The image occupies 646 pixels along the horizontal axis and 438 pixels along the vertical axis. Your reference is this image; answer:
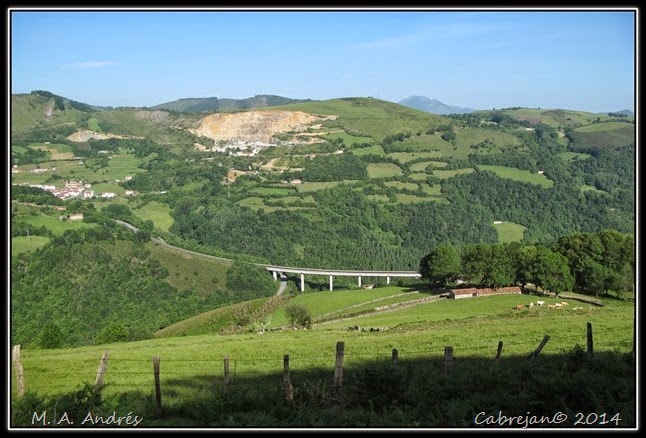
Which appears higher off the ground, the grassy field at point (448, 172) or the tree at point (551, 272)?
the grassy field at point (448, 172)

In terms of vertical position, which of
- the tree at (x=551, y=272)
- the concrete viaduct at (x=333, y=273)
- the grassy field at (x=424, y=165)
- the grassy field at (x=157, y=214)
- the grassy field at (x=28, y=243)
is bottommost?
the concrete viaduct at (x=333, y=273)

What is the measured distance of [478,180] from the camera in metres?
149

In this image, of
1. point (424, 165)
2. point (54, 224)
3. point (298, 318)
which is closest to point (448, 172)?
point (424, 165)

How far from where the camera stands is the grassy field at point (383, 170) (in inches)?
5859

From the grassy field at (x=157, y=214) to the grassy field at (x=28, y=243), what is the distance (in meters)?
40.6

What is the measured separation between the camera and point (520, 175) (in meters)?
156

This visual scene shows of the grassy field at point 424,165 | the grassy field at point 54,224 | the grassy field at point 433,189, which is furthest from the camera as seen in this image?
the grassy field at point 424,165

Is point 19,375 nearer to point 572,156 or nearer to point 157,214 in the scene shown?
point 157,214

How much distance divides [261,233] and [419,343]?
97.4 metres

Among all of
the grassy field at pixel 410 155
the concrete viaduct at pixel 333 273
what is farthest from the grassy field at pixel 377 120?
the concrete viaduct at pixel 333 273

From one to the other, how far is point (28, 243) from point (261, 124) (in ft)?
374

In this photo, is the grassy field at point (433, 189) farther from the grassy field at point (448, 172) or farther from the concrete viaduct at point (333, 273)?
the concrete viaduct at point (333, 273)

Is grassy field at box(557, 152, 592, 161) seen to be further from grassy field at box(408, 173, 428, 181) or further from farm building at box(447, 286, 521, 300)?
farm building at box(447, 286, 521, 300)

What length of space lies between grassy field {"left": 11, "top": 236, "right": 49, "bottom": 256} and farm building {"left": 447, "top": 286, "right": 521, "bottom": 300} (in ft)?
179
